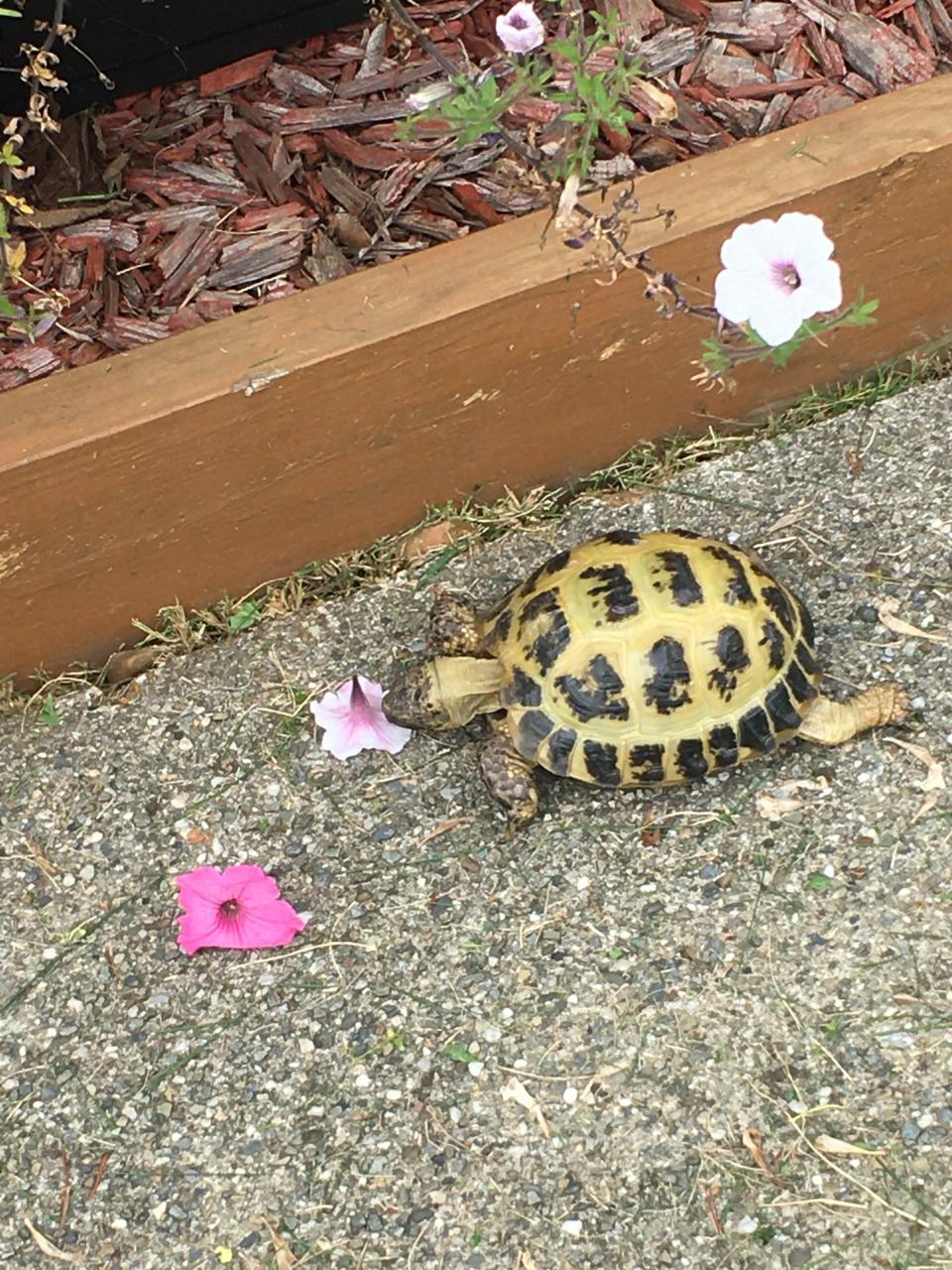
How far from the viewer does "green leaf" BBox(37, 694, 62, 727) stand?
305cm

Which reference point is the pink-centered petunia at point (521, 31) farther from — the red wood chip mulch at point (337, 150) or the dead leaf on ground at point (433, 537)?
the dead leaf on ground at point (433, 537)

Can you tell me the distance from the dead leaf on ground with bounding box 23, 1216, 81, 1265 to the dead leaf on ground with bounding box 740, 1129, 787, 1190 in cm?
125

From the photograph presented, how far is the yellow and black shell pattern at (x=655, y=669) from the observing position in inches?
101

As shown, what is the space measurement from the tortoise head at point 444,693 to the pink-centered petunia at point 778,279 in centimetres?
97

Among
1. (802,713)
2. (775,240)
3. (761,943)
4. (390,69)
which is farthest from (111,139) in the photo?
(761,943)

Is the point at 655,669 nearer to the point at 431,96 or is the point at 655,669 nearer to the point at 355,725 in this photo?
the point at 355,725

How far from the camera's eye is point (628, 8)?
326 cm

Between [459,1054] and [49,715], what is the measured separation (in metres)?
1.27

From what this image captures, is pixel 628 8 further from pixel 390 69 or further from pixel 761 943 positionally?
pixel 761 943

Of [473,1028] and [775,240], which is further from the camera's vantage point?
[473,1028]

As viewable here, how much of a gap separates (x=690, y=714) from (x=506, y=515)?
0.83 meters

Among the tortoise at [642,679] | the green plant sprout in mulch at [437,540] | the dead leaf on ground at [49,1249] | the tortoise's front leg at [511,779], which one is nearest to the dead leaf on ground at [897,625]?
the tortoise at [642,679]

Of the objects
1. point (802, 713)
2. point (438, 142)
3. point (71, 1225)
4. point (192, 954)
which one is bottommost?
point (71, 1225)

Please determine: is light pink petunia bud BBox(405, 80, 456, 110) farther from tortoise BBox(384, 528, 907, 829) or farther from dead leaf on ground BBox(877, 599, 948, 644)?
dead leaf on ground BBox(877, 599, 948, 644)
